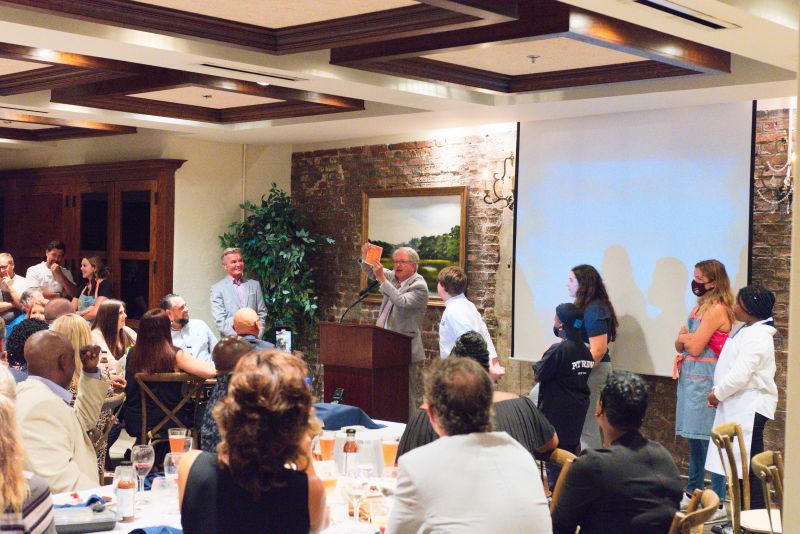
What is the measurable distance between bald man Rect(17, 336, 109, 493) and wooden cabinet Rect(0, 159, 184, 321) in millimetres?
5792

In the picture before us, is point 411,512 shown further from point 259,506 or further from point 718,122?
point 718,122

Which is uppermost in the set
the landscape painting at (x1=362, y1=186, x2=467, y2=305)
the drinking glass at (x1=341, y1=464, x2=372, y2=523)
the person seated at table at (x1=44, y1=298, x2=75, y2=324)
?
the landscape painting at (x1=362, y1=186, x2=467, y2=305)

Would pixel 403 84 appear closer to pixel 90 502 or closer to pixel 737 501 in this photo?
pixel 737 501

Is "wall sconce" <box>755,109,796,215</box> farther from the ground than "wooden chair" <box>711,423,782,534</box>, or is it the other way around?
"wall sconce" <box>755,109,796,215</box>

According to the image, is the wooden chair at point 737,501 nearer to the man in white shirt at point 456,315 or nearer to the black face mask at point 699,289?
the black face mask at point 699,289

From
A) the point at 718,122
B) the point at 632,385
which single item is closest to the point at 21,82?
→ the point at 718,122

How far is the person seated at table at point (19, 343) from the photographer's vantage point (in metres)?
5.50

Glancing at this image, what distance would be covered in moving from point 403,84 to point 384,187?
2.70 metres

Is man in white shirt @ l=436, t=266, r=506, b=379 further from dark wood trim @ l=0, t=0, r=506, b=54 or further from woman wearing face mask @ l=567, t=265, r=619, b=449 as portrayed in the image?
dark wood trim @ l=0, t=0, r=506, b=54

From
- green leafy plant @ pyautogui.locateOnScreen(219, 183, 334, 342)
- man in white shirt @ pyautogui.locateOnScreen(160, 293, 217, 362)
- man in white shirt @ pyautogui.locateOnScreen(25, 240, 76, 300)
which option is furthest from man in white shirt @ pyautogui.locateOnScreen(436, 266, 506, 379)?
man in white shirt @ pyautogui.locateOnScreen(25, 240, 76, 300)

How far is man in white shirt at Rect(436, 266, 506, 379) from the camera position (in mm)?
7188

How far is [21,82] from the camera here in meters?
7.40

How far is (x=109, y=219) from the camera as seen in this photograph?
10.3 metres

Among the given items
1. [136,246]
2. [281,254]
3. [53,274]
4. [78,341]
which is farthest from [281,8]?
[53,274]
